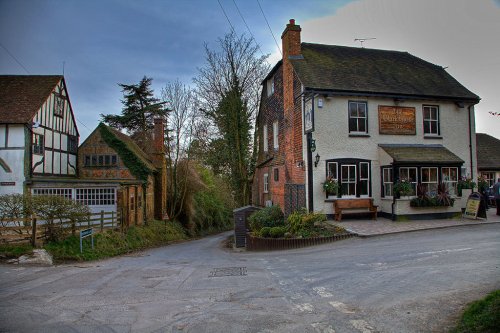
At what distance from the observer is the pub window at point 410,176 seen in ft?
56.3

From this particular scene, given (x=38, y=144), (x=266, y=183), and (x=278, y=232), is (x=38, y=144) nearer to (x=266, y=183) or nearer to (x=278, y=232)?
(x=266, y=183)

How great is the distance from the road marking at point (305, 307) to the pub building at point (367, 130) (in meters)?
10.7

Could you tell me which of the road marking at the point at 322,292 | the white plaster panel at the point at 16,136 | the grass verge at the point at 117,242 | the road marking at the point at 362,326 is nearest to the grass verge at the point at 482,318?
the road marking at the point at 362,326

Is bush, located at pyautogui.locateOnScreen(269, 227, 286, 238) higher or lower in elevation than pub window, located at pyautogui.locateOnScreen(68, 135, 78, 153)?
lower

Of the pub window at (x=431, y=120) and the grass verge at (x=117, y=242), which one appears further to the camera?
the pub window at (x=431, y=120)

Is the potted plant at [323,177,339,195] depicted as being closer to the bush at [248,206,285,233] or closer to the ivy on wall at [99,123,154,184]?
the bush at [248,206,285,233]

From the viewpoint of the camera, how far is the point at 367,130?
1814 centimetres

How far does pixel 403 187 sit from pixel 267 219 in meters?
6.42

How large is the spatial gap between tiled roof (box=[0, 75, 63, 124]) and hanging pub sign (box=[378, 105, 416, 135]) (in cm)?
1948

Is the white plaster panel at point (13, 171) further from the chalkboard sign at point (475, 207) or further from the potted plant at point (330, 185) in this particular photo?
the chalkboard sign at point (475, 207)

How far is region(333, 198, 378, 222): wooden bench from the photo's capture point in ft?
55.6

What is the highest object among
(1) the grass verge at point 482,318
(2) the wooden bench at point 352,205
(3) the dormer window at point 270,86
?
(3) the dormer window at point 270,86

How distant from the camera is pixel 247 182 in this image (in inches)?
1137

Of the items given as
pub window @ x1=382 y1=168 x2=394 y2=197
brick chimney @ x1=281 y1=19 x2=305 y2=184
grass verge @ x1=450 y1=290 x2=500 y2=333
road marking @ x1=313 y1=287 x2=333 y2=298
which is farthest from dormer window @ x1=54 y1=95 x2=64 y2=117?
grass verge @ x1=450 y1=290 x2=500 y2=333
